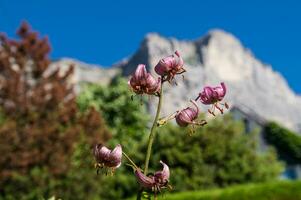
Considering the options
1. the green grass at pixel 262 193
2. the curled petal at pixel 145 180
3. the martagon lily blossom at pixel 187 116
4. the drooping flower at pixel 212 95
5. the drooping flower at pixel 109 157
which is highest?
the green grass at pixel 262 193

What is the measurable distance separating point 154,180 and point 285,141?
3720 centimetres

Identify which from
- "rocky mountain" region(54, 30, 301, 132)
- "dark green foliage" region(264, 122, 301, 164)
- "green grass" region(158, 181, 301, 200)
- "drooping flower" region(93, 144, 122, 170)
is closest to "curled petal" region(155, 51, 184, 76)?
"drooping flower" region(93, 144, 122, 170)

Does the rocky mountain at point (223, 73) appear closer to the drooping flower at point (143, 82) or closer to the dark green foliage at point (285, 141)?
the dark green foliage at point (285, 141)

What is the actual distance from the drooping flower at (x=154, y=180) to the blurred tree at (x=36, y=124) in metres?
19.3

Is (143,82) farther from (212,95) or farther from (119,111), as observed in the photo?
(119,111)

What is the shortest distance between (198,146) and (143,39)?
9230cm

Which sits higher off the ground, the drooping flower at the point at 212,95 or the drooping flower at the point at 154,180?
the drooping flower at the point at 212,95

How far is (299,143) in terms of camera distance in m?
39.0

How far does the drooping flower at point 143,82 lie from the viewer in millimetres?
2438

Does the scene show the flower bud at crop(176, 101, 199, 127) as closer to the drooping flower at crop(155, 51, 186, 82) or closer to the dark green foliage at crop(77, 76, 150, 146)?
the drooping flower at crop(155, 51, 186, 82)

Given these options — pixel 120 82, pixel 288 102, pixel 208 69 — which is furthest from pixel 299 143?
pixel 288 102

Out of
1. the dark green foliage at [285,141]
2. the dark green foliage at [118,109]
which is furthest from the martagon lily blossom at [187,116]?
the dark green foliage at [285,141]

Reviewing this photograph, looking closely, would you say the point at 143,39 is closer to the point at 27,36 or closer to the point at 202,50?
the point at 202,50

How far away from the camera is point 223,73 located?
124 m
